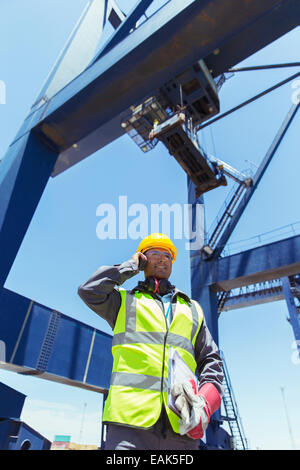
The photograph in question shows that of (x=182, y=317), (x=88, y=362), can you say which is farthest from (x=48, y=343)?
(x=182, y=317)

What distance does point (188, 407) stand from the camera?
142 centimetres

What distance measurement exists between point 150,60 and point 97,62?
4.07ft

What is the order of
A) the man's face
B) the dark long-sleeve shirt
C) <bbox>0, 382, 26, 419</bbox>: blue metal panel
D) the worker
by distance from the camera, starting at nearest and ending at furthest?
1. the worker
2. the dark long-sleeve shirt
3. the man's face
4. <bbox>0, 382, 26, 419</bbox>: blue metal panel

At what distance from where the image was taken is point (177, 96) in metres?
9.90

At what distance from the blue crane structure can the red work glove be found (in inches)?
160

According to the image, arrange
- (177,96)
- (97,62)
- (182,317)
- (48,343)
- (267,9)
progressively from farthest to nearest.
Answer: (177,96) → (48,343) → (97,62) → (267,9) → (182,317)

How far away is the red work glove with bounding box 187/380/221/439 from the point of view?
1.45 metres

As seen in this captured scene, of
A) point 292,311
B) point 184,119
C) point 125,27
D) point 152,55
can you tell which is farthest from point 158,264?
point 292,311

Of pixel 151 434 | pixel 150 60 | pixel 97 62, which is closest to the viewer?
pixel 151 434

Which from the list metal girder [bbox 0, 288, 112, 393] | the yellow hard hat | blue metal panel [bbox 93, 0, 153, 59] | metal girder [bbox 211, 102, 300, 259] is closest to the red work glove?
the yellow hard hat

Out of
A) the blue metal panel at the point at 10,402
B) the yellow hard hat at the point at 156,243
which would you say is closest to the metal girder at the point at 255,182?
→ the blue metal panel at the point at 10,402

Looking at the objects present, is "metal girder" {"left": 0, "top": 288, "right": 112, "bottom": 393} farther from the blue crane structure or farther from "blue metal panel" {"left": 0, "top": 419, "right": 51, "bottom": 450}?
"blue metal panel" {"left": 0, "top": 419, "right": 51, "bottom": 450}

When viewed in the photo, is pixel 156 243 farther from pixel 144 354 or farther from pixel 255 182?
pixel 255 182
